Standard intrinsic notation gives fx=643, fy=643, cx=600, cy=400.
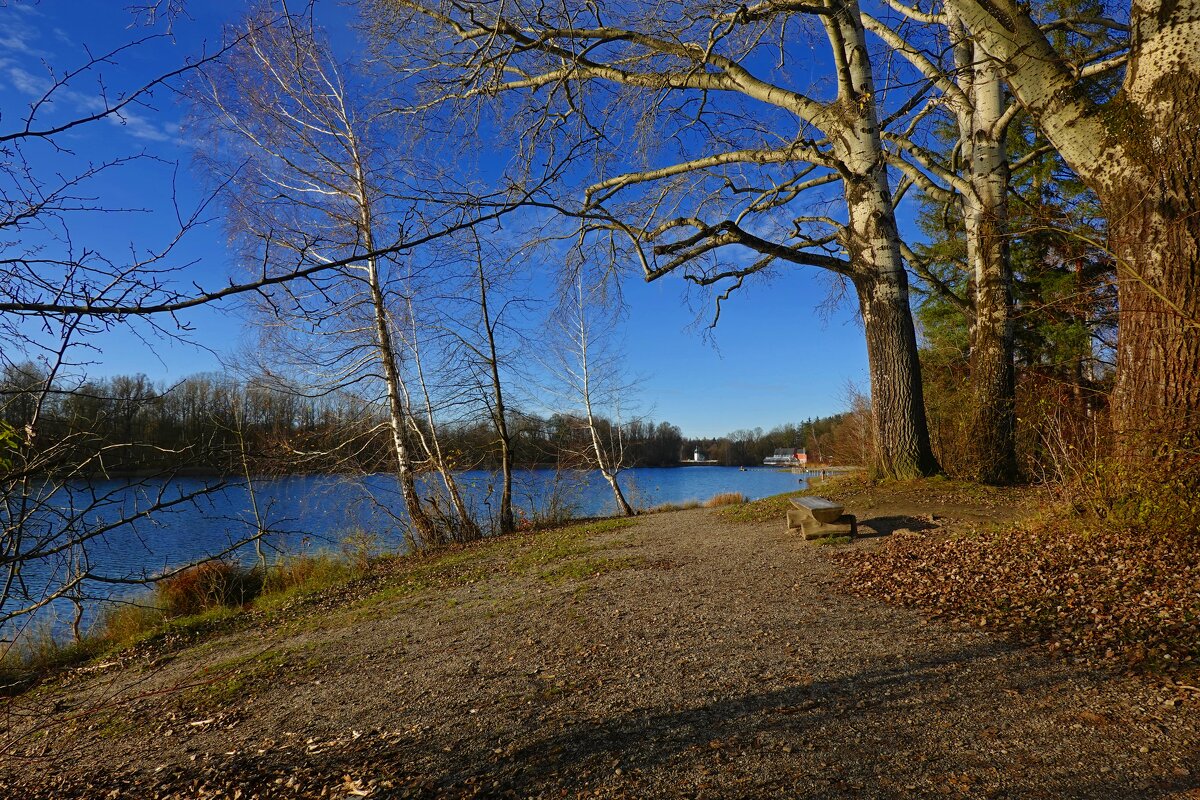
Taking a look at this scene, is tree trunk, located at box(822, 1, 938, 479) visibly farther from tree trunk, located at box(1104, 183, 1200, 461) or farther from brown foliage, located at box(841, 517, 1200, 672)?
tree trunk, located at box(1104, 183, 1200, 461)

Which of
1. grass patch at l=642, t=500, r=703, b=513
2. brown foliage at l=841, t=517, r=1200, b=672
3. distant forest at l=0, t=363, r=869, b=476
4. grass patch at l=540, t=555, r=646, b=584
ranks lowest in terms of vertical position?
grass patch at l=642, t=500, r=703, b=513

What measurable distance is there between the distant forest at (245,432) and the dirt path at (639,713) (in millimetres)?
1048

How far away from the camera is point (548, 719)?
3506mm

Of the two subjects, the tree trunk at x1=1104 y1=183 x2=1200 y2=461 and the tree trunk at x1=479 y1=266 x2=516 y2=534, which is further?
the tree trunk at x1=479 y1=266 x2=516 y2=534

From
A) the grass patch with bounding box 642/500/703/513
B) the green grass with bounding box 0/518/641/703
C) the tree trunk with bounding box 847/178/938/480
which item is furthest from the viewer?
the grass patch with bounding box 642/500/703/513

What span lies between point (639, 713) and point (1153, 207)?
235 inches

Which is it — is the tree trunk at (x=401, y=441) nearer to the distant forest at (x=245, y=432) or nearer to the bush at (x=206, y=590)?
the distant forest at (x=245, y=432)

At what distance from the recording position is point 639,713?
136 inches

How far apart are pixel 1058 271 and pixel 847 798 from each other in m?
15.6

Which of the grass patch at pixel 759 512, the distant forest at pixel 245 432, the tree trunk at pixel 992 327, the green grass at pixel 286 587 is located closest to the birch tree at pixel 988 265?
the tree trunk at pixel 992 327

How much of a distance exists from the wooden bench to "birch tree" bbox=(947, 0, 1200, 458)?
8.56 ft

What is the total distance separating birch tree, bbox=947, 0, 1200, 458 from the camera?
5.28 meters

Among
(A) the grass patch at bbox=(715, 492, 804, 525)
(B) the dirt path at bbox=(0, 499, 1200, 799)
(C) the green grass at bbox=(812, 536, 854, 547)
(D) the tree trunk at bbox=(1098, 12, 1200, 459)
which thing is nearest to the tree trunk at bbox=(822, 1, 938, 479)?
(A) the grass patch at bbox=(715, 492, 804, 525)

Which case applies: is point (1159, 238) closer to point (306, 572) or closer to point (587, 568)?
point (587, 568)
